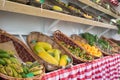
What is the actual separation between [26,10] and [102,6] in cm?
318

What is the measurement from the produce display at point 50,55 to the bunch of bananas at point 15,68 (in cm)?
54

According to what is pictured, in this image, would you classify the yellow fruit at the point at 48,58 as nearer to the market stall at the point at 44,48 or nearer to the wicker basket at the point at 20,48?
the market stall at the point at 44,48

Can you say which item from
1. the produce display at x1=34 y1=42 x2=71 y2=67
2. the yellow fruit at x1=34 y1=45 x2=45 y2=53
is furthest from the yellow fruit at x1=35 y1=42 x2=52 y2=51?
the yellow fruit at x1=34 y1=45 x2=45 y2=53

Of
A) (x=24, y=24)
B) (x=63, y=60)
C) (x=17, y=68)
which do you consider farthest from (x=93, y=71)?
(x=17, y=68)

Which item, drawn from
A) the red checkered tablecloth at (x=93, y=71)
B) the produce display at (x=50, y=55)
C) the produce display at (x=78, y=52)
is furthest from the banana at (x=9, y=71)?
the produce display at (x=78, y=52)

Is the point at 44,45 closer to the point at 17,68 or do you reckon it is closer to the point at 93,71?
the point at 93,71

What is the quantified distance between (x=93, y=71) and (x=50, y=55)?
90 centimetres

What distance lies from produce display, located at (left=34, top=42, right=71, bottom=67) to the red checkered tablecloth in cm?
14

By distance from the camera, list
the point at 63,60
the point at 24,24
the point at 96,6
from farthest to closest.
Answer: the point at 96,6, the point at 24,24, the point at 63,60

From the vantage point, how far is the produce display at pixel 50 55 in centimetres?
271

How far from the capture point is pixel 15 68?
1.92 meters

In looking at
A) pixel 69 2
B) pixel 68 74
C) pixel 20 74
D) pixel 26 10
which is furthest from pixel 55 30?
pixel 20 74

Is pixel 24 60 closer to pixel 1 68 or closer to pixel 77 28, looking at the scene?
pixel 1 68

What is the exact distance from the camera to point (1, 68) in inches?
72.6
